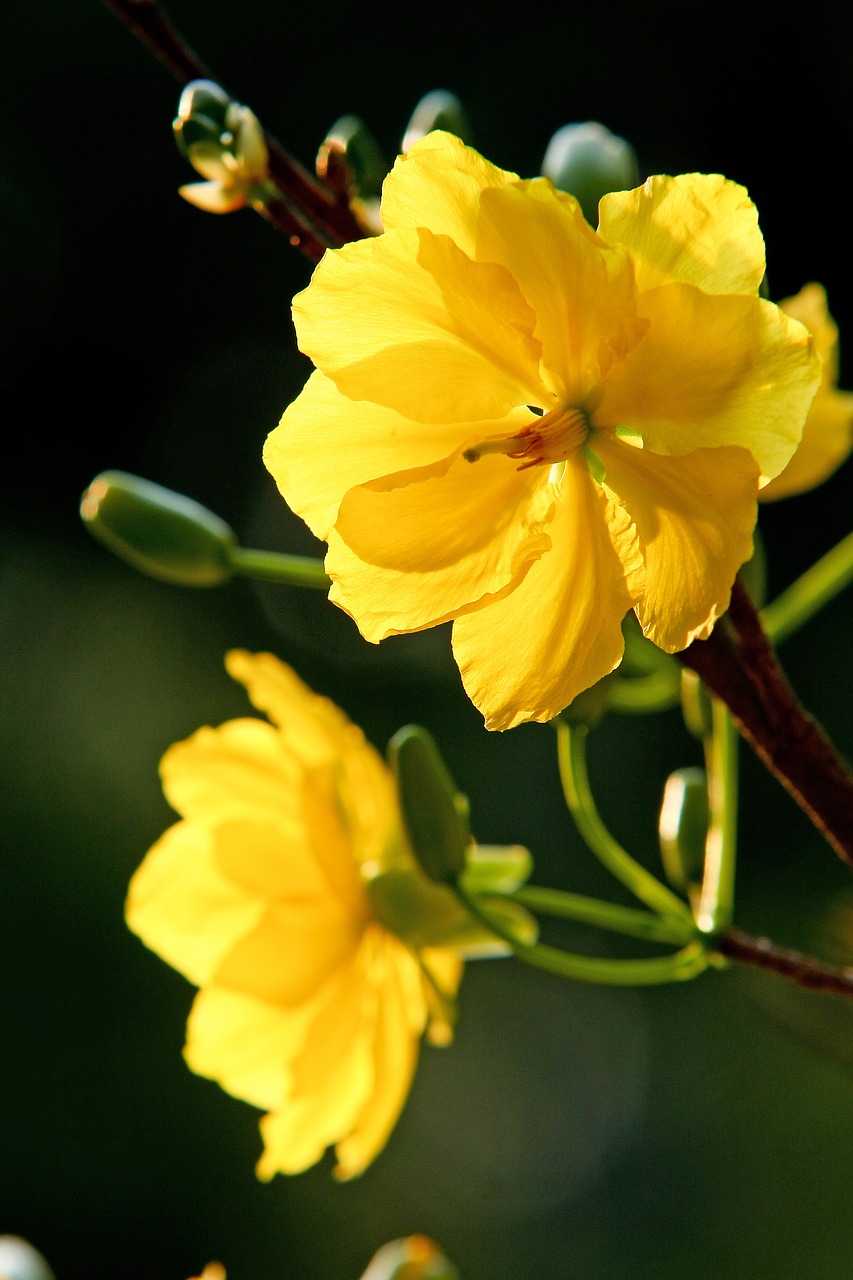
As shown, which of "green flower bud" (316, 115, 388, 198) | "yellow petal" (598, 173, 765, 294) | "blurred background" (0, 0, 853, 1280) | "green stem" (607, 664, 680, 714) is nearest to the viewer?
"yellow petal" (598, 173, 765, 294)

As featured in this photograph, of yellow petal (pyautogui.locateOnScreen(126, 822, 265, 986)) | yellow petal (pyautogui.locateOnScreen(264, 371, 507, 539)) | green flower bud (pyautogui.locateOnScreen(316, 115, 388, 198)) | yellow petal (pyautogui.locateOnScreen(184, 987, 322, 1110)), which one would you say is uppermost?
green flower bud (pyautogui.locateOnScreen(316, 115, 388, 198))

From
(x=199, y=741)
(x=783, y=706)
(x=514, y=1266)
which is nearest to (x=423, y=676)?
(x=514, y=1266)

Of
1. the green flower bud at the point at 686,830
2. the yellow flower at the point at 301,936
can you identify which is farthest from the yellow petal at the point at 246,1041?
the green flower bud at the point at 686,830

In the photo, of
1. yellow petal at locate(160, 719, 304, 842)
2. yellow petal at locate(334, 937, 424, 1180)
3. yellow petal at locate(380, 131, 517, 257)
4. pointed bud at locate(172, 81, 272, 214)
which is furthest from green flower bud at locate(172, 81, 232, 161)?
yellow petal at locate(334, 937, 424, 1180)

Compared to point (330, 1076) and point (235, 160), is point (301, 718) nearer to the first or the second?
point (330, 1076)

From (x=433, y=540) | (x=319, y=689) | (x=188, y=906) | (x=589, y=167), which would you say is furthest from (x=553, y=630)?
(x=319, y=689)

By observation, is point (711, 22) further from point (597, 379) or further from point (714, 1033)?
point (597, 379)

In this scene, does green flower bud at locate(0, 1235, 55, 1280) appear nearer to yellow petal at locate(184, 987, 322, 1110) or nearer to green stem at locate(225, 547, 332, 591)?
yellow petal at locate(184, 987, 322, 1110)
